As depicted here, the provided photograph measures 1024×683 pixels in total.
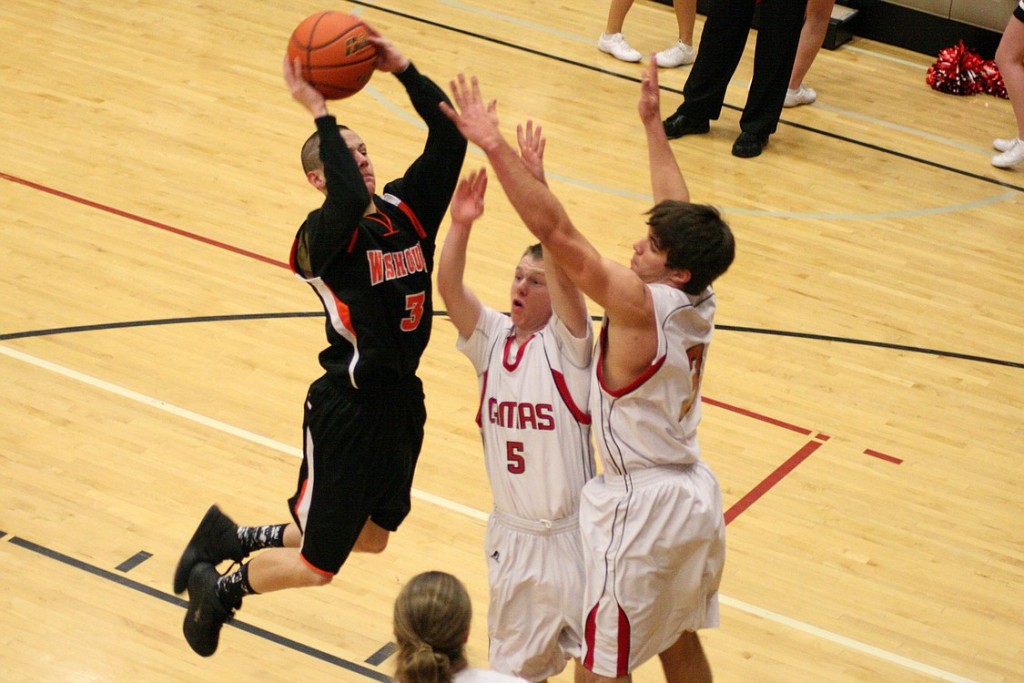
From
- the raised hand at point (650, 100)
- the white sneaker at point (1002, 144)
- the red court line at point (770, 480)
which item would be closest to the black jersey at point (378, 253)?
the raised hand at point (650, 100)

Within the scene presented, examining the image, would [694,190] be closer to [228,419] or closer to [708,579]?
[228,419]

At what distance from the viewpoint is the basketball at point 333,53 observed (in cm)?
442

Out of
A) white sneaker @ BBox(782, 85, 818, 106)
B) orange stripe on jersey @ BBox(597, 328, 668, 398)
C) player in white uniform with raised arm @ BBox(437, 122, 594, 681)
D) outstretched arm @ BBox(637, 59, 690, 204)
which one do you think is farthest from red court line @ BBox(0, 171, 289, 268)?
white sneaker @ BBox(782, 85, 818, 106)

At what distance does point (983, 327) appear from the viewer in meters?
7.99

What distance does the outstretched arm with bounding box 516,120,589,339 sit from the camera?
4102 millimetres

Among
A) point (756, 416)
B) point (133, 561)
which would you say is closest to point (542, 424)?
point (133, 561)

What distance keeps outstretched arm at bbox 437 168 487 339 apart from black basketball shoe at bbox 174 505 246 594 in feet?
3.93

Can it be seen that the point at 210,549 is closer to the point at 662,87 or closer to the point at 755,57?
the point at 755,57

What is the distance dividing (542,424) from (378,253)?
2.48 feet

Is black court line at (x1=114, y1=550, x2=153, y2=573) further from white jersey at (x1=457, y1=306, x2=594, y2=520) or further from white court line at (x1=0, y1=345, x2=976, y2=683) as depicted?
white jersey at (x1=457, y1=306, x2=594, y2=520)

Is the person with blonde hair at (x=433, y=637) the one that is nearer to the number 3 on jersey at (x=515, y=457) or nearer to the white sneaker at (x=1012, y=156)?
the number 3 on jersey at (x=515, y=457)

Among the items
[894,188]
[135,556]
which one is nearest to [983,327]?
[894,188]

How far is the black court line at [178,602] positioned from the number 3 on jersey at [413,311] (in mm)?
1385

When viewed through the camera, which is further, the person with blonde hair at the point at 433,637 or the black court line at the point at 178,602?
the black court line at the point at 178,602
